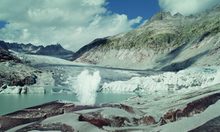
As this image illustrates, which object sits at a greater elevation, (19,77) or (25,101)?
(19,77)

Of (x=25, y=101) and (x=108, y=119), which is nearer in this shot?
(x=108, y=119)

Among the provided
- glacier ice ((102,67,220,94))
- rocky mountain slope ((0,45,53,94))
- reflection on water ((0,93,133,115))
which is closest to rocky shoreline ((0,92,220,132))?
reflection on water ((0,93,133,115))

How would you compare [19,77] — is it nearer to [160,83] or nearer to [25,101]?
[160,83]

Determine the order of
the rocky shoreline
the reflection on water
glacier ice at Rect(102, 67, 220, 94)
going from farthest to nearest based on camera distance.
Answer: glacier ice at Rect(102, 67, 220, 94) → the reflection on water → the rocky shoreline

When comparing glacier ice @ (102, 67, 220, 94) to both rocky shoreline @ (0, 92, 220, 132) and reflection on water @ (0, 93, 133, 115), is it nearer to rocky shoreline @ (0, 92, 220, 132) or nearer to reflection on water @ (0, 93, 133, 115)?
reflection on water @ (0, 93, 133, 115)

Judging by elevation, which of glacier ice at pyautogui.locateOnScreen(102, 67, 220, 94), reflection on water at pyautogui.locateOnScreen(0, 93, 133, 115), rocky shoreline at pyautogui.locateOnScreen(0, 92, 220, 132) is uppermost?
glacier ice at pyautogui.locateOnScreen(102, 67, 220, 94)

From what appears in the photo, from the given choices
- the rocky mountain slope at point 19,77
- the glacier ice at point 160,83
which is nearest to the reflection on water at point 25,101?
the rocky mountain slope at point 19,77

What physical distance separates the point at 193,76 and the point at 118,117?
130908mm

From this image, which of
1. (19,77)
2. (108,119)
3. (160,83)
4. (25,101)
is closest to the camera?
(108,119)

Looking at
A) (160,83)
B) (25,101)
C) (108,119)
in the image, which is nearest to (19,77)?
(160,83)

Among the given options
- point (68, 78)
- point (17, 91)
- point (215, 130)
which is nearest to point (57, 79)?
point (68, 78)

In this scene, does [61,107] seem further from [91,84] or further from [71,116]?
[91,84]

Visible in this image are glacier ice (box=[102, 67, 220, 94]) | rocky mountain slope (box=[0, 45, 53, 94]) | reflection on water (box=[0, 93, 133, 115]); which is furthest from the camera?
glacier ice (box=[102, 67, 220, 94])

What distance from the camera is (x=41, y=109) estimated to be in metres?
32.3
